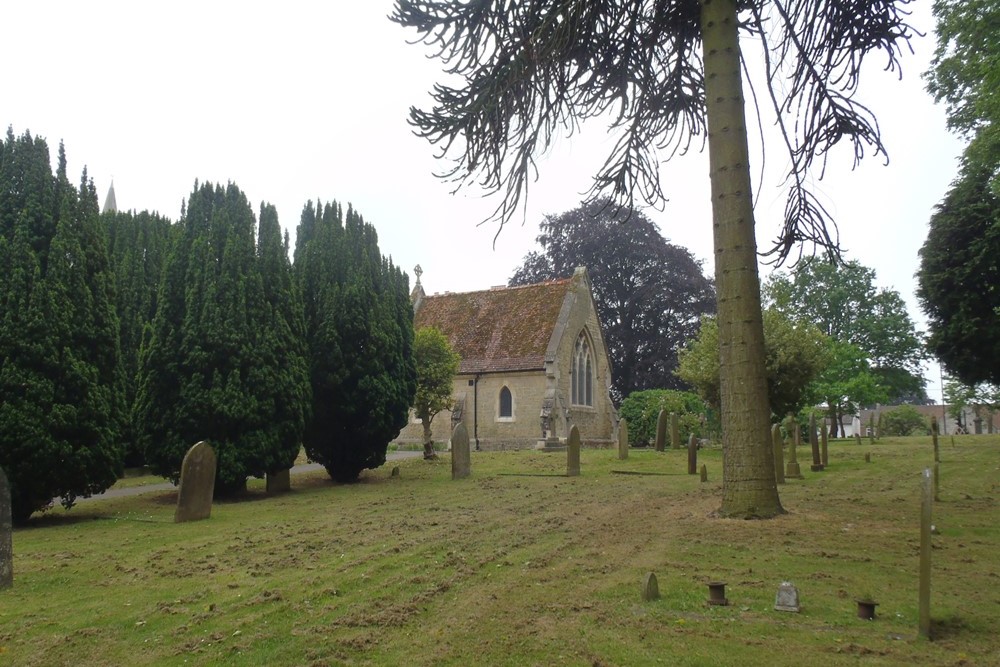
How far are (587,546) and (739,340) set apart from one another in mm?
3284

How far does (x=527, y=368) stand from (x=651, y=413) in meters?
5.74

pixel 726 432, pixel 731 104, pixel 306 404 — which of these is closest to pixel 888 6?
pixel 731 104

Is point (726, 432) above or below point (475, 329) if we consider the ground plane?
below

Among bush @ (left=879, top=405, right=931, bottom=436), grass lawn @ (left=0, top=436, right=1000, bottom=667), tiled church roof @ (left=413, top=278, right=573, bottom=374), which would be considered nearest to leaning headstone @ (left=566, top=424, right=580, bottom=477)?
grass lawn @ (left=0, top=436, right=1000, bottom=667)

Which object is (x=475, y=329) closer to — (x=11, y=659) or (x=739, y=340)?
(x=739, y=340)

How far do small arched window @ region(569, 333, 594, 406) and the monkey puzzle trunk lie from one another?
2467 cm

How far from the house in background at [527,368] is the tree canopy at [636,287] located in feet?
25.6

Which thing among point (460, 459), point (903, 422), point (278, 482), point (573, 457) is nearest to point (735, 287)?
point (573, 457)

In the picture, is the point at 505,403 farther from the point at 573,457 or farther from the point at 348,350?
the point at 348,350

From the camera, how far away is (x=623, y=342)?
4578cm

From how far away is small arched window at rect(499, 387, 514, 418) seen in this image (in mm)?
33375

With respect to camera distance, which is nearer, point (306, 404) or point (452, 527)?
point (452, 527)

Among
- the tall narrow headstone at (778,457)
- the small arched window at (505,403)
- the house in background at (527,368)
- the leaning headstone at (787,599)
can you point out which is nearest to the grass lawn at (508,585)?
the leaning headstone at (787,599)

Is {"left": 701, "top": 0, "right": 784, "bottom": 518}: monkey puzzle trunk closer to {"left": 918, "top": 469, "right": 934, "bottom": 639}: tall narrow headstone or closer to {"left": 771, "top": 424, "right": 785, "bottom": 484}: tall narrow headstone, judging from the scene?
{"left": 918, "top": 469, "right": 934, "bottom": 639}: tall narrow headstone
